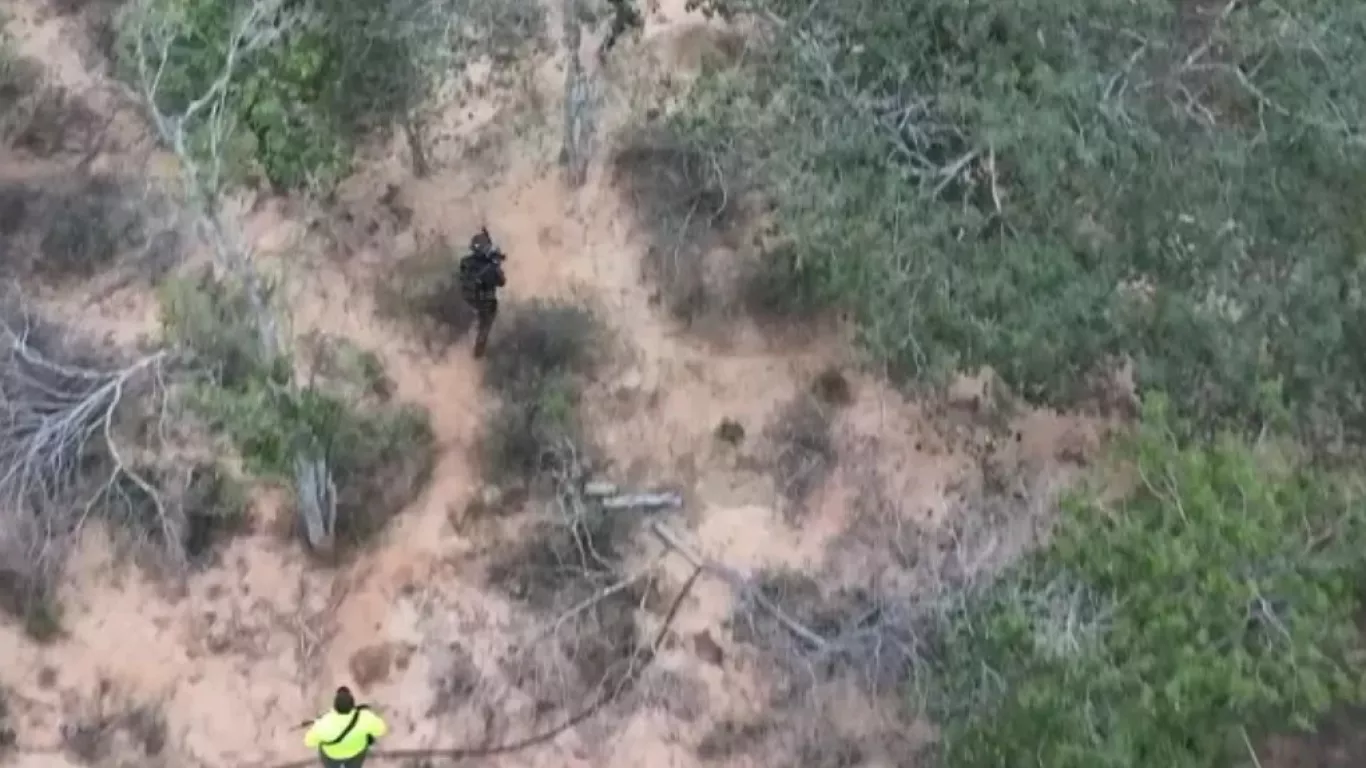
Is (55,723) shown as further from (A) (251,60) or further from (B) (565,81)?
(B) (565,81)

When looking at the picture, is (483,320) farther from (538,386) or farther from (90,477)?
(90,477)

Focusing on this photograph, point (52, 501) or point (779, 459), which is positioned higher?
point (52, 501)

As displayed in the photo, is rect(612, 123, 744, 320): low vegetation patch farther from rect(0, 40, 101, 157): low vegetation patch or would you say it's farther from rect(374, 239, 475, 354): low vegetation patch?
rect(0, 40, 101, 157): low vegetation patch

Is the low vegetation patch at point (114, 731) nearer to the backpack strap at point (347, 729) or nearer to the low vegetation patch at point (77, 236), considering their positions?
the backpack strap at point (347, 729)

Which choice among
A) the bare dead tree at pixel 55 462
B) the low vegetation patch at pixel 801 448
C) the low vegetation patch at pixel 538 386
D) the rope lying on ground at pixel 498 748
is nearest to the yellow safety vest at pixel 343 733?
the rope lying on ground at pixel 498 748

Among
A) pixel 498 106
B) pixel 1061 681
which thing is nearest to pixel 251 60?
pixel 498 106

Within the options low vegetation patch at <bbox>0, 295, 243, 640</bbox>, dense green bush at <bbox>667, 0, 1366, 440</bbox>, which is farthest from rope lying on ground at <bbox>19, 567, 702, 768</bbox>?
dense green bush at <bbox>667, 0, 1366, 440</bbox>
